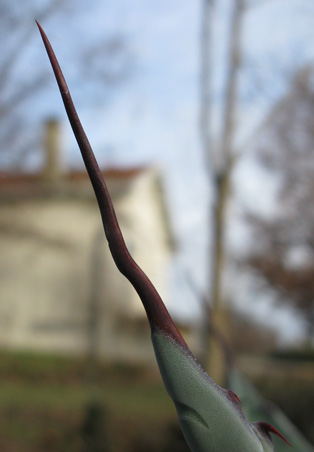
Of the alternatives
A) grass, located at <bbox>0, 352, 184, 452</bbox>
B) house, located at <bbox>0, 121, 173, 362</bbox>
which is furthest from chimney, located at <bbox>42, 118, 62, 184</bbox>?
grass, located at <bbox>0, 352, 184, 452</bbox>

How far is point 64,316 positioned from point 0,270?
137cm

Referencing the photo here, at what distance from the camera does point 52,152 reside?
9852mm

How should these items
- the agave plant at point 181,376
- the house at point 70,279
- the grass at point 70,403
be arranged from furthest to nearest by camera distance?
the house at point 70,279 < the grass at point 70,403 < the agave plant at point 181,376

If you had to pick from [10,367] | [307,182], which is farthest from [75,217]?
[307,182]

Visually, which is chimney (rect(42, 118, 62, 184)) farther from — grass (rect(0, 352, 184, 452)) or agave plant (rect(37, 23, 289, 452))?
agave plant (rect(37, 23, 289, 452))

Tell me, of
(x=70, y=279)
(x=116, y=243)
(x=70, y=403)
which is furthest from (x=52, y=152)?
(x=116, y=243)

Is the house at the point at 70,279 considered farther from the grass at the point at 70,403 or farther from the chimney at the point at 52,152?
the grass at the point at 70,403

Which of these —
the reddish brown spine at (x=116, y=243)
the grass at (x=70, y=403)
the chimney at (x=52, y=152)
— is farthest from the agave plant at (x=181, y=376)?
the chimney at (x=52, y=152)

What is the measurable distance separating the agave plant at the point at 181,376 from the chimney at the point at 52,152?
31.2 ft

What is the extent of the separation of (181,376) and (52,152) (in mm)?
9832

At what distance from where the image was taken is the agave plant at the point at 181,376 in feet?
0.70

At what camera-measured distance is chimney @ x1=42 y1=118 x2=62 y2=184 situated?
9.59 metres

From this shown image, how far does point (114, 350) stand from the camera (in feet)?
34.3

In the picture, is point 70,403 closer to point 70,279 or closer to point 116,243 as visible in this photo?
point 70,279
